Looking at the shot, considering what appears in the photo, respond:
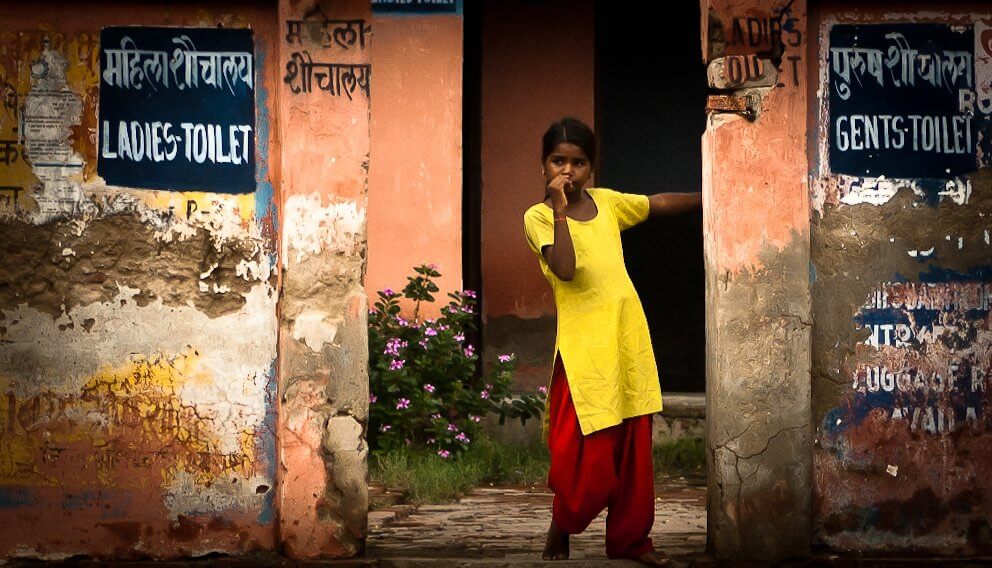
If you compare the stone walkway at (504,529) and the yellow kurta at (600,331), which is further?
the stone walkway at (504,529)

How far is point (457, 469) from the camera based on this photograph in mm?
7496

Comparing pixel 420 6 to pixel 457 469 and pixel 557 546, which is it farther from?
pixel 557 546

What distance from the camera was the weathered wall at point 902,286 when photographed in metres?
5.07

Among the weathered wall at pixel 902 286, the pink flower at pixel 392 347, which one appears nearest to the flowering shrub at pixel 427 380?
the pink flower at pixel 392 347

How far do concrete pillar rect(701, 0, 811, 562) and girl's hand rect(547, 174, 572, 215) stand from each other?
1.71 feet

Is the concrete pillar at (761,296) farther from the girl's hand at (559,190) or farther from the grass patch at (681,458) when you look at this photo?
the grass patch at (681,458)

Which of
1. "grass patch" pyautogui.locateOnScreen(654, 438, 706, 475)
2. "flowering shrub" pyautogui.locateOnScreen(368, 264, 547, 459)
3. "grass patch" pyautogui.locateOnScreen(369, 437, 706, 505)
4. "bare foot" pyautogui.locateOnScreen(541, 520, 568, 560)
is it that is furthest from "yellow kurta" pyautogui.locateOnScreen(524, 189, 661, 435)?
"grass patch" pyautogui.locateOnScreen(654, 438, 706, 475)

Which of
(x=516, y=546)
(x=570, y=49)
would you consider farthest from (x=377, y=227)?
(x=516, y=546)

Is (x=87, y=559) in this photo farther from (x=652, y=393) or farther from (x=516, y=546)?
(x=652, y=393)

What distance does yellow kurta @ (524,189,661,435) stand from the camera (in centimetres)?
488

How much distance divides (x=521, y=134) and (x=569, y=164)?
3.92 m

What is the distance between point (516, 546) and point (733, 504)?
1.01m

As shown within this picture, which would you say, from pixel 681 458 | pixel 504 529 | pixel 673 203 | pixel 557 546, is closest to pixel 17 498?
pixel 557 546

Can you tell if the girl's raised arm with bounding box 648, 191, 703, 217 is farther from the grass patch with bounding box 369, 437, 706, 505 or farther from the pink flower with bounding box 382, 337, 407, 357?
the pink flower with bounding box 382, 337, 407, 357
